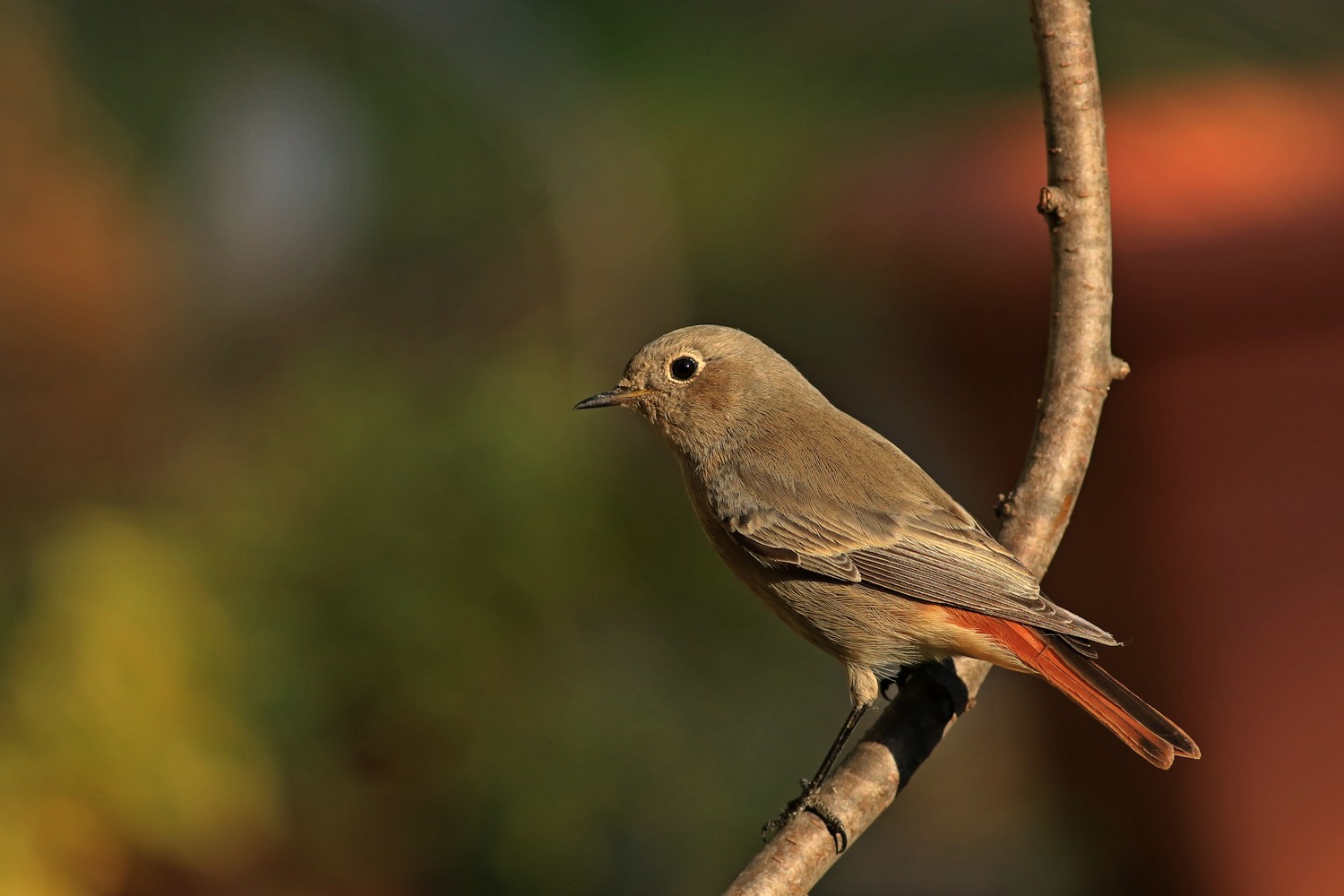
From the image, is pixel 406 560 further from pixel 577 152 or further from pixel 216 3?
pixel 216 3

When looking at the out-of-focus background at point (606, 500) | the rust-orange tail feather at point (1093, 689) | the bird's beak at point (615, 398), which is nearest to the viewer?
the rust-orange tail feather at point (1093, 689)

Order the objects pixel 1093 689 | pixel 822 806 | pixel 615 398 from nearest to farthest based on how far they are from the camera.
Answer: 1. pixel 822 806
2. pixel 1093 689
3. pixel 615 398

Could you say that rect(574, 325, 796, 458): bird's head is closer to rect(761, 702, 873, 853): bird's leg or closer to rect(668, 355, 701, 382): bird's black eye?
rect(668, 355, 701, 382): bird's black eye

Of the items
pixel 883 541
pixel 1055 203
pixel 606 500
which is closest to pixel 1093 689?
pixel 883 541

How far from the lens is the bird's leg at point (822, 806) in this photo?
1.78m

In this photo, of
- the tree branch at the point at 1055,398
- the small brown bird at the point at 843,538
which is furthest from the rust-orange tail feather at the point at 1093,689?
the tree branch at the point at 1055,398

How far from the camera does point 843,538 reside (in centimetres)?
223

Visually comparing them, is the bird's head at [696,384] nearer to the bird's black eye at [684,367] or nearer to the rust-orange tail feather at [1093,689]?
the bird's black eye at [684,367]

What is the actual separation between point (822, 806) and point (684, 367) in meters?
0.99

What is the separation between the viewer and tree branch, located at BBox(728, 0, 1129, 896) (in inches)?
75.8

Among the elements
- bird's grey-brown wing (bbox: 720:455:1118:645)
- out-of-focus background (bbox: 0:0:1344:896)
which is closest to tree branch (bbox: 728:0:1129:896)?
bird's grey-brown wing (bbox: 720:455:1118:645)

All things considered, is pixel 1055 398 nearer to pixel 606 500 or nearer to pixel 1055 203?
pixel 1055 203

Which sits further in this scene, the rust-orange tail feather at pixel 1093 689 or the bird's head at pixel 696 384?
the bird's head at pixel 696 384

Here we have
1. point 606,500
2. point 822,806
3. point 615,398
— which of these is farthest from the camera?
point 606,500
